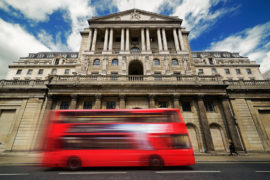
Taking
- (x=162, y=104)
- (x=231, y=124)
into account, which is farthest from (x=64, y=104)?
(x=231, y=124)

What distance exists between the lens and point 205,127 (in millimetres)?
14281

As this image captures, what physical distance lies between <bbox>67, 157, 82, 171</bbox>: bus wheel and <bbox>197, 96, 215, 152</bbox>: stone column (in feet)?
43.9

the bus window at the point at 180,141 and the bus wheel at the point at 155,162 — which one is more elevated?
the bus window at the point at 180,141

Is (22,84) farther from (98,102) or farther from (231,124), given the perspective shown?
(231,124)

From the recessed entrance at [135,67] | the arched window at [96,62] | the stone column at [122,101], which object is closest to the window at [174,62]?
the recessed entrance at [135,67]

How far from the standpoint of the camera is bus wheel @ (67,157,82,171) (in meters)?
6.77

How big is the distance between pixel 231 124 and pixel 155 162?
12877mm

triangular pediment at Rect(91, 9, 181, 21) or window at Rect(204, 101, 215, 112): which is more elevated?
triangular pediment at Rect(91, 9, 181, 21)

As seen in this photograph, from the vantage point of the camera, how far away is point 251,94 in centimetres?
1619

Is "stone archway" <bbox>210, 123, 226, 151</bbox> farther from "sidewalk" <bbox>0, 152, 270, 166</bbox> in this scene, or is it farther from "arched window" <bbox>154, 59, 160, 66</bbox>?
"arched window" <bbox>154, 59, 160, 66</bbox>

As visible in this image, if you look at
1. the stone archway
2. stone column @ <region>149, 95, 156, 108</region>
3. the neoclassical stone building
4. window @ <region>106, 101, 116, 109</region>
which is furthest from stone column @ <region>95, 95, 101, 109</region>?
the stone archway

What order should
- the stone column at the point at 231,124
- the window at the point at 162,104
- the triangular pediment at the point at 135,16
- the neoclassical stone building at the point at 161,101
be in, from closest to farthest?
the stone column at the point at 231,124
the neoclassical stone building at the point at 161,101
the window at the point at 162,104
the triangular pediment at the point at 135,16

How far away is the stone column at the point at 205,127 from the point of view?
1338 cm

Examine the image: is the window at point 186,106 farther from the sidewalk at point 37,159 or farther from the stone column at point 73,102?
the stone column at point 73,102
